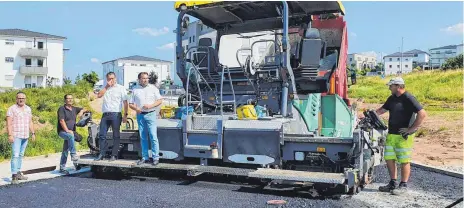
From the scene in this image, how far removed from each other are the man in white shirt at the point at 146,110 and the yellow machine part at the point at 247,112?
1.19 meters

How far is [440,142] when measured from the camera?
45.0ft

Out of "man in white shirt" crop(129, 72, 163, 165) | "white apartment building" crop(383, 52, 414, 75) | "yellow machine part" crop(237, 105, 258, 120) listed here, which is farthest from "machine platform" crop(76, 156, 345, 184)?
"white apartment building" crop(383, 52, 414, 75)

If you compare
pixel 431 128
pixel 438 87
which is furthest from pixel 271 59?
pixel 438 87

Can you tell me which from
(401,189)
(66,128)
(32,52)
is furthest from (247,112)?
(32,52)

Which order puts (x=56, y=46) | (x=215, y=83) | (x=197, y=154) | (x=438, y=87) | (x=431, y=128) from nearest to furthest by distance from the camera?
(x=197, y=154)
(x=215, y=83)
(x=431, y=128)
(x=438, y=87)
(x=56, y=46)

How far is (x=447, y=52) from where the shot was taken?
341ft

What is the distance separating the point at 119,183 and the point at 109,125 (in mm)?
1005

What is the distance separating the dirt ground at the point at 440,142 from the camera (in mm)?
10150

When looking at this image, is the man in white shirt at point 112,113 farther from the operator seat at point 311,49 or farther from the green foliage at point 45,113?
the green foliage at point 45,113

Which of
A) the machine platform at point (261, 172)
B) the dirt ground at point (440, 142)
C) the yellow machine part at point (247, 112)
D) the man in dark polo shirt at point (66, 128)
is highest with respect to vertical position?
the yellow machine part at point (247, 112)

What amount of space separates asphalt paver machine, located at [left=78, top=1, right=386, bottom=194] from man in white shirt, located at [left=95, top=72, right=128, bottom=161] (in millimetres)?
163

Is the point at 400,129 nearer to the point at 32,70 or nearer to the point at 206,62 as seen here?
the point at 206,62

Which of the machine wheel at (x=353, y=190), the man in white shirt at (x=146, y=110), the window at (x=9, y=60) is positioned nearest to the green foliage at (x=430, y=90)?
the machine wheel at (x=353, y=190)

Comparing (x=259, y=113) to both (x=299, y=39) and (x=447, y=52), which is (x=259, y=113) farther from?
(x=447, y=52)
